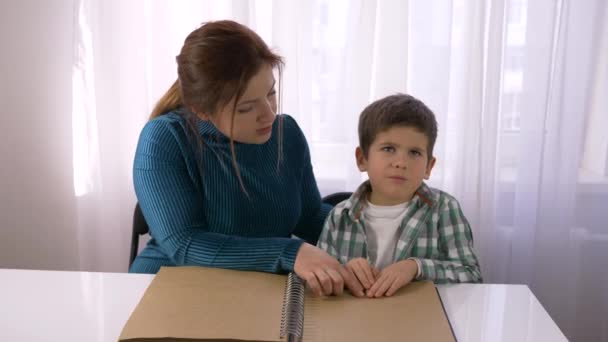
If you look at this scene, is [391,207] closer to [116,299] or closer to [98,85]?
[116,299]

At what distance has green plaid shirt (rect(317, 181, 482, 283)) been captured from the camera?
1202 millimetres

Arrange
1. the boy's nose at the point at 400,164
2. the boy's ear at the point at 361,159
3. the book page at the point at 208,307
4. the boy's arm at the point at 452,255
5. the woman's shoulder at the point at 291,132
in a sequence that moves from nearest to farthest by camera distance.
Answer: the book page at the point at 208,307, the boy's arm at the point at 452,255, the boy's nose at the point at 400,164, the boy's ear at the point at 361,159, the woman's shoulder at the point at 291,132

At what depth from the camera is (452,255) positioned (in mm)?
1223

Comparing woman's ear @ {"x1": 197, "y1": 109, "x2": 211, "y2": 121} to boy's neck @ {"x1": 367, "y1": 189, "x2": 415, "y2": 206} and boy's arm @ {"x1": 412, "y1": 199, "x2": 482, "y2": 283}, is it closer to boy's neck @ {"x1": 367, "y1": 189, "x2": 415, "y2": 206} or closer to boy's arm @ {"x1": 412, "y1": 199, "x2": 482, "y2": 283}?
boy's neck @ {"x1": 367, "y1": 189, "x2": 415, "y2": 206}

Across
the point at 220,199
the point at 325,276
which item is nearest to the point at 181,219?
the point at 220,199

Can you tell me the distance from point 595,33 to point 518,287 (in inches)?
46.4

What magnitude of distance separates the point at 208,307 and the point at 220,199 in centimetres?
44

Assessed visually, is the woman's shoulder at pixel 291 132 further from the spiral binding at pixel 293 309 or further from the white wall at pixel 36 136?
the white wall at pixel 36 136

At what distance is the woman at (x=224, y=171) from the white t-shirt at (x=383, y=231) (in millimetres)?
176

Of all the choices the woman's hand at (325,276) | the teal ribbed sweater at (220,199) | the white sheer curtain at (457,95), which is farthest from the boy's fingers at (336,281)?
the white sheer curtain at (457,95)

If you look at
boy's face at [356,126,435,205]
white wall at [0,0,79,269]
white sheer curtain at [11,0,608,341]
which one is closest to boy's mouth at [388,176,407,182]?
boy's face at [356,126,435,205]

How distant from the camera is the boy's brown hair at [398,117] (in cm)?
130

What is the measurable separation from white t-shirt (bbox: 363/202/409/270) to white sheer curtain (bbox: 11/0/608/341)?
0.74 m

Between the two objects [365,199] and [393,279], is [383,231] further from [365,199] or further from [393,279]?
[393,279]
